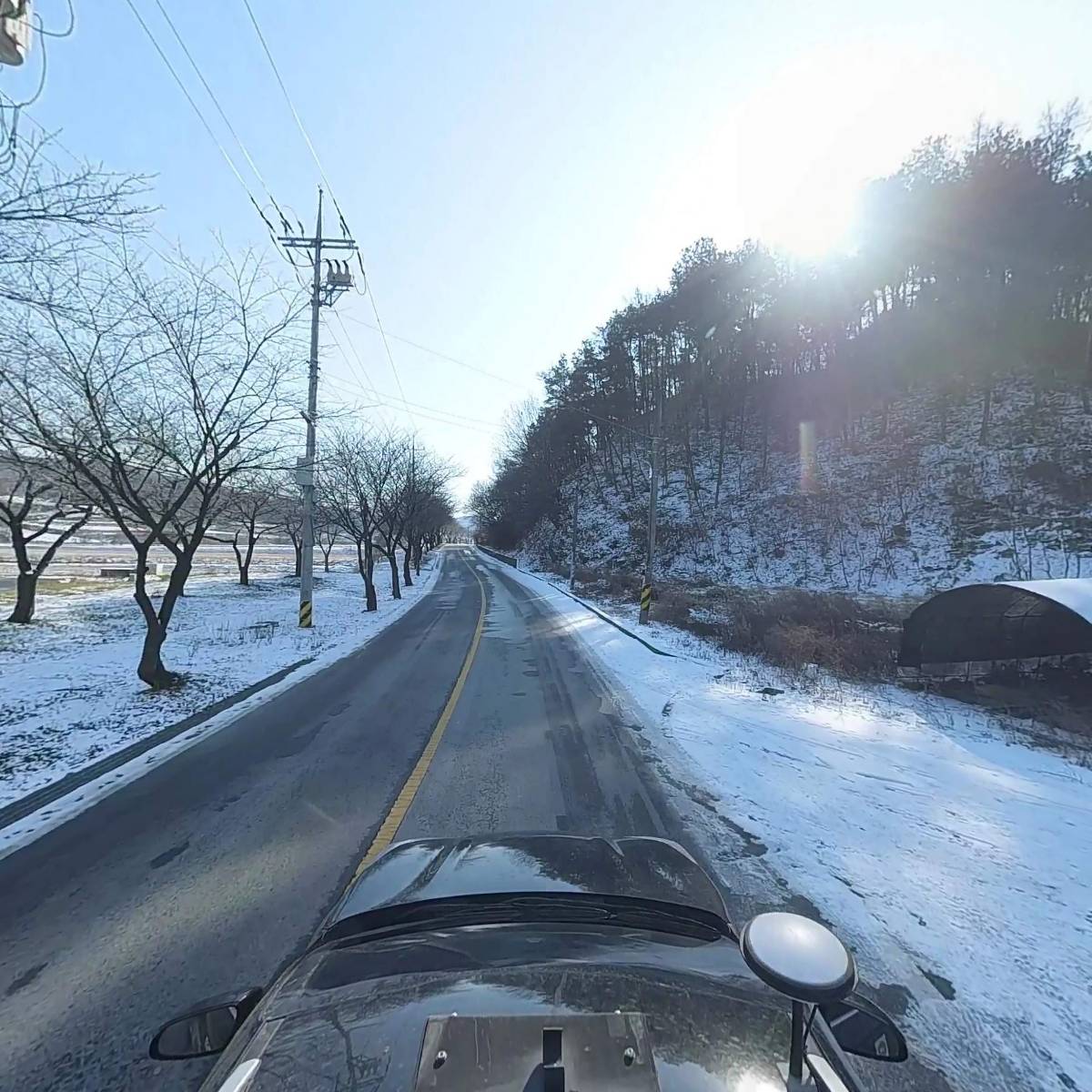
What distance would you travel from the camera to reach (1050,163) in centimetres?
2772

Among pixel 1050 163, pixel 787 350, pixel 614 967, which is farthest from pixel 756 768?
pixel 787 350

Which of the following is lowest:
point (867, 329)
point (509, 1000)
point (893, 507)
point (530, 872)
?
point (530, 872)

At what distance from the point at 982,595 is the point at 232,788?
13470 mm

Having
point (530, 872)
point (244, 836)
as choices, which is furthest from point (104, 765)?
point (530, 872)

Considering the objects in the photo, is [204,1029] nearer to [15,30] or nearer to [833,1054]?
[833,1054]

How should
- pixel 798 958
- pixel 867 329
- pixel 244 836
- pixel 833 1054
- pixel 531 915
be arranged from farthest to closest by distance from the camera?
1. pixel 867 329
2. pixel 244 836
3. pixel 531 915
4. pixel 833 1054
5. pixel 798 958

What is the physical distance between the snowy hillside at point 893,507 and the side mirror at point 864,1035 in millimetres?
26259

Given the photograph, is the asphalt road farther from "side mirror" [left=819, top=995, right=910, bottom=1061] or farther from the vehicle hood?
"side mirror" [left=819, top=995, right=910, bottom=1061]

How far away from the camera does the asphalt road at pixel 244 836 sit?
2.86m

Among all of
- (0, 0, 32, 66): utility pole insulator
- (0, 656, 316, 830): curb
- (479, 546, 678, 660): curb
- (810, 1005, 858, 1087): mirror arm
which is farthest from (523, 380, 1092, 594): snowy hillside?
(0, 0, 32, 66): utility pole insulator

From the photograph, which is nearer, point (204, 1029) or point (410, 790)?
point (204, 1029)

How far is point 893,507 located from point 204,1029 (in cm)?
3572

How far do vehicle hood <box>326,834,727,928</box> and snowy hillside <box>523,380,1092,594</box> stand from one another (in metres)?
25.7

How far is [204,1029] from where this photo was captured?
5.54 feet
